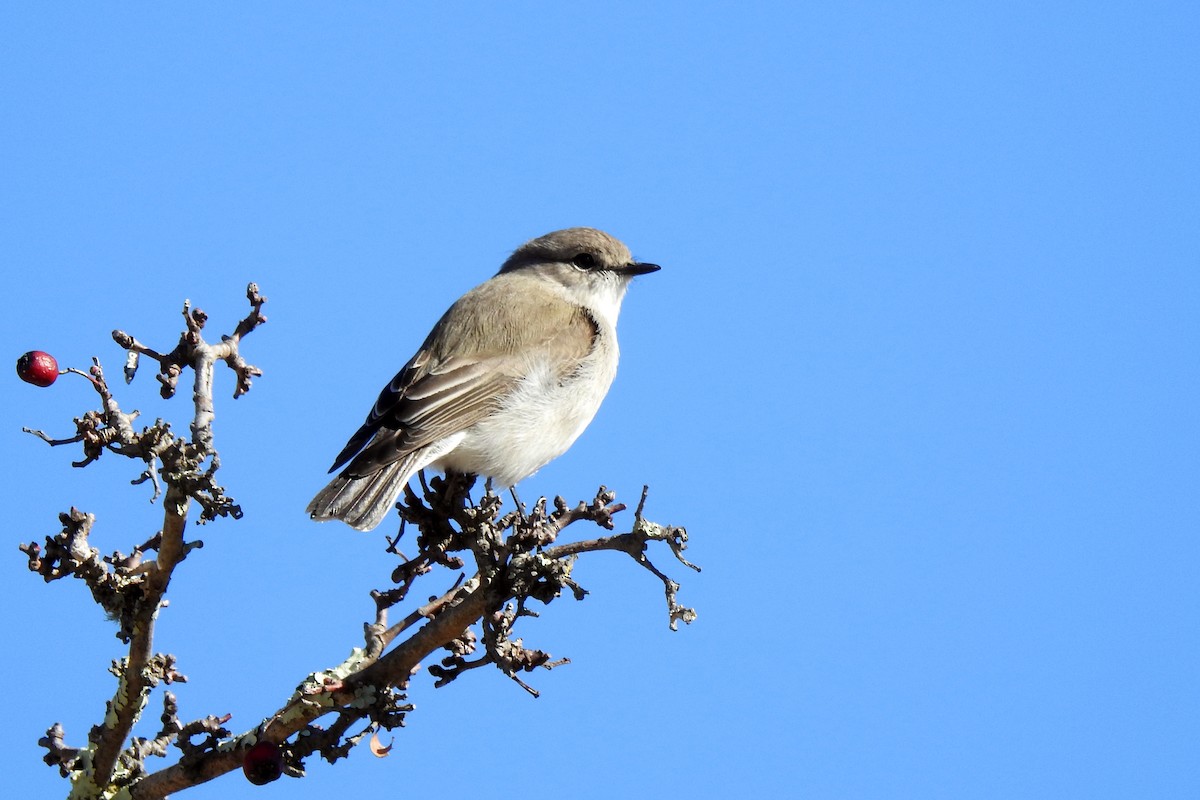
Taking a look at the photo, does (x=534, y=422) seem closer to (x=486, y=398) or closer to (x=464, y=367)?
(x=486, y=398)

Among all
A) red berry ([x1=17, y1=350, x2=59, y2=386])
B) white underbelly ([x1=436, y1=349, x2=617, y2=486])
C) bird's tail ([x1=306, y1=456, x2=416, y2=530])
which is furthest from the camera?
white underbelly ([x1=436, y1=349, x2=617, y2=486])

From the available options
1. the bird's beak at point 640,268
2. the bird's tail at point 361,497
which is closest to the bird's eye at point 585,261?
the bird's beak at point 640,268

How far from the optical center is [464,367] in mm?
6629

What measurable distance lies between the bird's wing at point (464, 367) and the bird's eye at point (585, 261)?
1.96ft

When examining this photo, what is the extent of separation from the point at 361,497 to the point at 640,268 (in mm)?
3200

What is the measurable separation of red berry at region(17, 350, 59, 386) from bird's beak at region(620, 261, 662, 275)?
14.2 ft

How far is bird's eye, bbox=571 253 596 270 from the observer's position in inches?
323

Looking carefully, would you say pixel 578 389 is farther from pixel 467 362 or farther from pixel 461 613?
pixel 461 613

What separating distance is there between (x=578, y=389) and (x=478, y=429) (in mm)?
755

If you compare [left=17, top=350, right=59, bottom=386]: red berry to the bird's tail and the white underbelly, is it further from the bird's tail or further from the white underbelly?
the white underbelly

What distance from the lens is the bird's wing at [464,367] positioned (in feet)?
20.0

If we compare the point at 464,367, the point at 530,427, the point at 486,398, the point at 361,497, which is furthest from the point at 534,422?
the point at 361,497

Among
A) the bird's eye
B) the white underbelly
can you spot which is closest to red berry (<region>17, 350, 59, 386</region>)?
the white underbelly

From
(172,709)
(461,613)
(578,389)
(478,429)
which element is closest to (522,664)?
(461,613)
